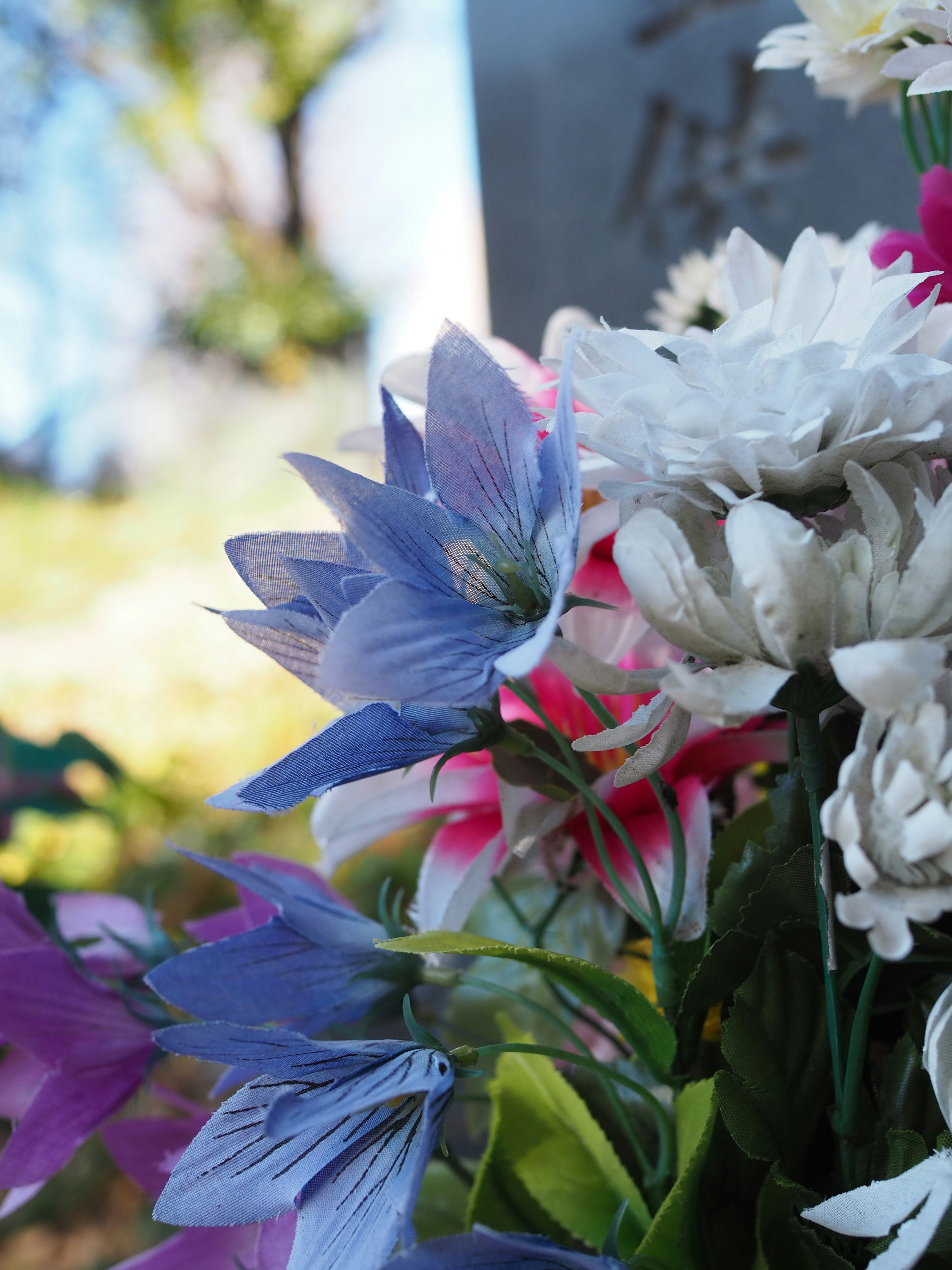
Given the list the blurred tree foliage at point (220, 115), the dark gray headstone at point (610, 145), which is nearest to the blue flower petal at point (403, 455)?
the dark gray headstone at point (610, 145)

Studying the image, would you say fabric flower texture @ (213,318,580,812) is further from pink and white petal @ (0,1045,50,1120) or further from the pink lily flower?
pink and white petal @ (0,1045,50,1120)

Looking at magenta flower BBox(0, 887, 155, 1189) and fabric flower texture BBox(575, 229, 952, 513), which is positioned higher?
fabric flower texture BBox(575, 229, 952, 513)

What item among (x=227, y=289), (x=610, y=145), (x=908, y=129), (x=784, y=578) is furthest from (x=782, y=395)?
(x=227, y=289)

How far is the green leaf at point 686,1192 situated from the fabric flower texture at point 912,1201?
0.03 meters

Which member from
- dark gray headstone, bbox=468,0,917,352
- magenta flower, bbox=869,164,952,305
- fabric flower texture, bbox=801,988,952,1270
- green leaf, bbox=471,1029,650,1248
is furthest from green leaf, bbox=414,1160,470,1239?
dark gray headstone, bbox=468,0,917,352

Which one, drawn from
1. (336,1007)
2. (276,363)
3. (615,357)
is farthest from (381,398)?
(276,363)

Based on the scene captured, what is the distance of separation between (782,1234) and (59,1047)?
0.67 ft

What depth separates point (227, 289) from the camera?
613cm

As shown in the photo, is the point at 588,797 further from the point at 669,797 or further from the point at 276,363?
the point at 276,363

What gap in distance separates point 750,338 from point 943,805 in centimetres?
10

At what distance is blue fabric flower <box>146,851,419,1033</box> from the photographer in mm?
246

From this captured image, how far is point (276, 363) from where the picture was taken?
242 inches

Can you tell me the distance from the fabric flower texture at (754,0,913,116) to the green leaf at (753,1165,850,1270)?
0.32 metres

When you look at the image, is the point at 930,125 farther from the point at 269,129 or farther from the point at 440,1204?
the point at 269,129
